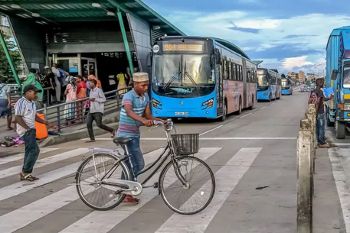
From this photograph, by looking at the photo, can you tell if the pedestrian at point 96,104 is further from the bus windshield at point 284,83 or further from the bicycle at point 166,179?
the bus windshield at point 284,83

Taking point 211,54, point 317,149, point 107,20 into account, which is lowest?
point 317,149

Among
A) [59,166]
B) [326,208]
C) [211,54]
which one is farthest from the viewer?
[211,54]

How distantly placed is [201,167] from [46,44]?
1092 inches

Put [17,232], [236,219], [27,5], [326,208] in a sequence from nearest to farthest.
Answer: [17,232]
[236,219]
[326,208]
[27,5]

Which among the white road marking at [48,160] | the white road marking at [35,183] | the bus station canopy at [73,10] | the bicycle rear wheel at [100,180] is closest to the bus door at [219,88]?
the bus station canopy at [73,10]

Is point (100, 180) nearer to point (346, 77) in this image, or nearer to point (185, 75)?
point (346, 77)

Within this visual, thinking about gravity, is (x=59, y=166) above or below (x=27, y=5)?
below

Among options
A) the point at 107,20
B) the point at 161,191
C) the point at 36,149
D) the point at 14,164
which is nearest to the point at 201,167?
the point at 161,191

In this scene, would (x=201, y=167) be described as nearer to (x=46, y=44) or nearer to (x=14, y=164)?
(x=14, y=164)

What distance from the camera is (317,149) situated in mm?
13055

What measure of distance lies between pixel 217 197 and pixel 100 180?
68.4 inches

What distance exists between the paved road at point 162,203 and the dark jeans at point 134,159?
0.50 m

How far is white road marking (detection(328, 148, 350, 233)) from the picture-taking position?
665cm

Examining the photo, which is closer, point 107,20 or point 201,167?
point 201,167
